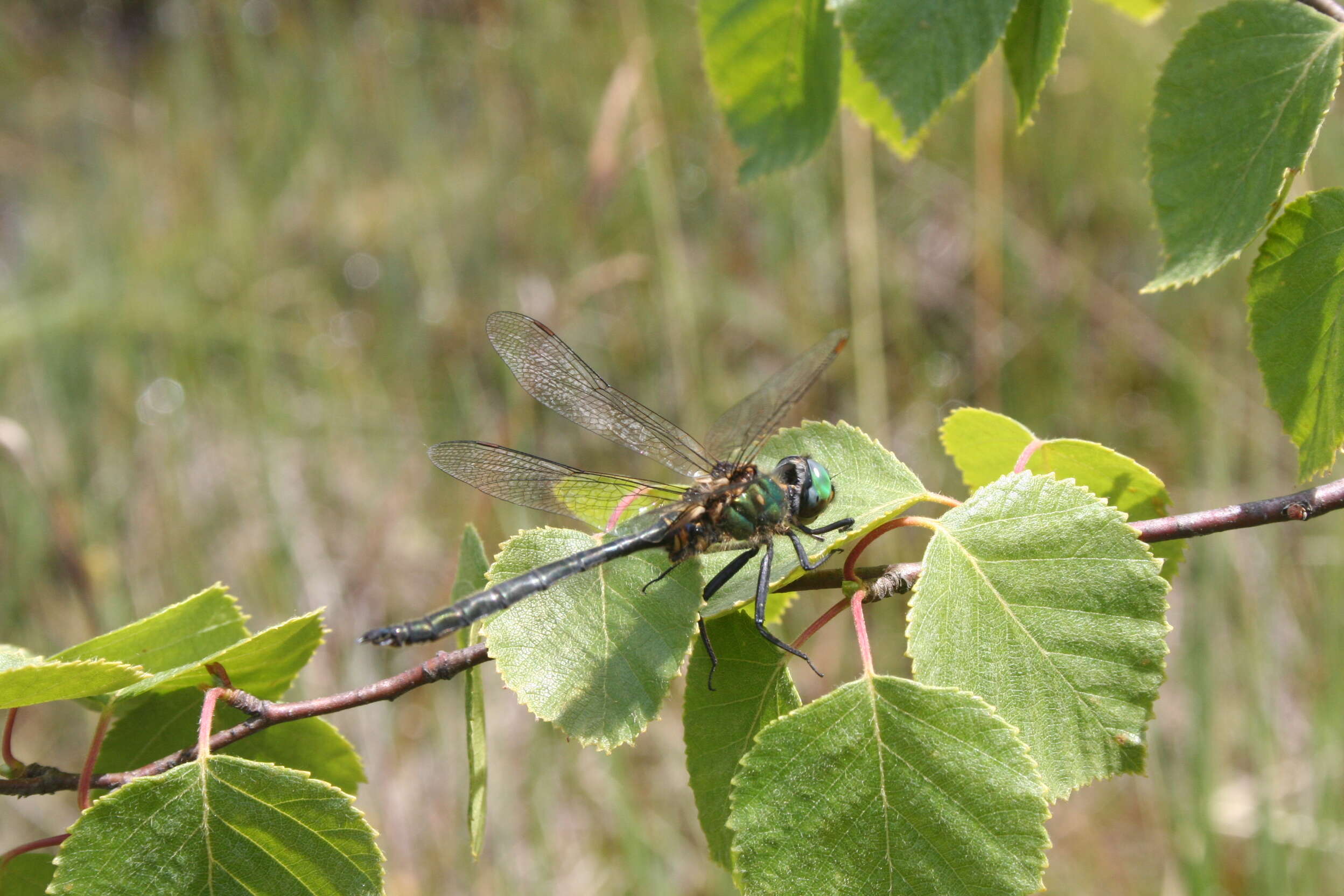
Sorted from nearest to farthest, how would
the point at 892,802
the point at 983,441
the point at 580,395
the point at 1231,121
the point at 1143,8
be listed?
the point at 892,802
the point at 1231,121
the point at 983,441
the point at 1143,8
the point at 580,395

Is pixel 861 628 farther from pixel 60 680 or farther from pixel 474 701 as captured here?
pixel 60 680

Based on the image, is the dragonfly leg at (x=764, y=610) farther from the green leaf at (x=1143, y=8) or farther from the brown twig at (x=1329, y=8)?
the green leaf at (x=1143, y=8)

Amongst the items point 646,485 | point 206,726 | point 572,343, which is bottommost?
point 206,726

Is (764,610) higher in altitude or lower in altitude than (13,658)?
lower

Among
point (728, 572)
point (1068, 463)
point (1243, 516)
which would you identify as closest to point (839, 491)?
point (728, 572)

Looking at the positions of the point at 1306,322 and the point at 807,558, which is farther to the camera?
the point at 807,558

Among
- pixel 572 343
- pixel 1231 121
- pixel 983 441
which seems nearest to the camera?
pixel 1231 121

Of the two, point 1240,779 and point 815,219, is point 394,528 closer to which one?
point 815,219

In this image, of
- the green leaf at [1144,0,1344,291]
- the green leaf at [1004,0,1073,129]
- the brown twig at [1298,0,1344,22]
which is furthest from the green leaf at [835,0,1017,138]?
the brown twig at [1298,0,1344,22]
